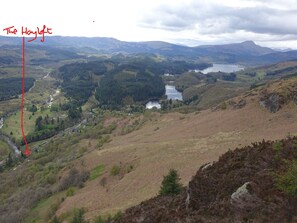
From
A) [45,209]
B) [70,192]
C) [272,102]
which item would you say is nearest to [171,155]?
[70,192]

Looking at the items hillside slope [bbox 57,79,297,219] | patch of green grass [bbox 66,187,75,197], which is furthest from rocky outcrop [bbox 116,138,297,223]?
patch of green grass [bbox 66,187,75,197]

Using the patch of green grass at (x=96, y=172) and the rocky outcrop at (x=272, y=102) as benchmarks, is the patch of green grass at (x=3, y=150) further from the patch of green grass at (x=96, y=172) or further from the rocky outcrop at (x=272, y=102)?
the rocky outcrop at (x=272, y=102)

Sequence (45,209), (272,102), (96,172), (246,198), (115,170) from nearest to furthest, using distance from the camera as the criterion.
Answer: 1. (246,198)
2. (45,209)
3. (115,170)
4. (96,172)
5. (272,102)

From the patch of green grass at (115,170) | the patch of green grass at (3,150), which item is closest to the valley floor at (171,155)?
the patch of green grass at (115,170)

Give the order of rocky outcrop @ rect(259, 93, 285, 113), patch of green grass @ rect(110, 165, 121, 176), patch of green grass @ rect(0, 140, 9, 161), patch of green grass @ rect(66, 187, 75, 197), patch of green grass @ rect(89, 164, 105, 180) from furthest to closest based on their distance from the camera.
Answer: patch of green grass @ rect(0, 140, 9, 161)
rocky outcrop @ rect(259, 93, 285, 113)
patch of green grass @ rect(89, 164, 105, 180)
patch of green grass @ rect(110, 165, 121, 176)
patch of green grass @ rect(66, 187, 75, 197)

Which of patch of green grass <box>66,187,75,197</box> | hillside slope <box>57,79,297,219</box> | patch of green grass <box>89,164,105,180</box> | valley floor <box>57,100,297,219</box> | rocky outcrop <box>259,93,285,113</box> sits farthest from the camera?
rocky outcrop <box>259,93,285,113</box>

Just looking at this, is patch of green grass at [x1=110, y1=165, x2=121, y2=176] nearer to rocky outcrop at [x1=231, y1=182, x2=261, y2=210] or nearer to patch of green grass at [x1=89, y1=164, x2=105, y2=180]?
patch of green grass at [x1=89, y1=164, x2=105, y2=180]

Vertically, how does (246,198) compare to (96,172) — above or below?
above

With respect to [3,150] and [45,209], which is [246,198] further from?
[3,150]

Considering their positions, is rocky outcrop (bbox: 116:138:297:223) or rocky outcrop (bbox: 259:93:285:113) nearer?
rocky outcrop (bbox: 116:138:297:223)
